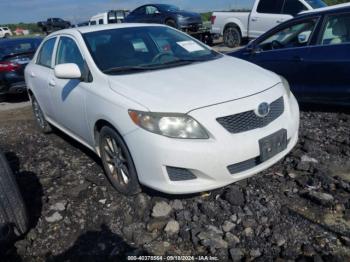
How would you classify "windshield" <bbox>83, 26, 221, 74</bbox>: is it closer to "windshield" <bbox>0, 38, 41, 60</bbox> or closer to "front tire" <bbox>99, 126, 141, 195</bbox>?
"front tire" <bbox>99, 126, 141, 195</bbox>

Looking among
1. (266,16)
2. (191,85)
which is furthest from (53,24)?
(191,85)

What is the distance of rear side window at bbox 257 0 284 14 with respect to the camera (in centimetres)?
1077

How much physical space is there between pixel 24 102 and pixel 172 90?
690 centimetres

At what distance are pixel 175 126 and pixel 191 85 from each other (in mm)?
506

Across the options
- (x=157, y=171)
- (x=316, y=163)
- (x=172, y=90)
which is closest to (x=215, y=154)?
(x=157, y=171)

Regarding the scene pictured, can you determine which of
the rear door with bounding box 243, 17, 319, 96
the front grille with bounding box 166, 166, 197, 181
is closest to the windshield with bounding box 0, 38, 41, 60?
the rear door with bounding box 243, 17, 319, 96

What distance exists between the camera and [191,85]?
318cm

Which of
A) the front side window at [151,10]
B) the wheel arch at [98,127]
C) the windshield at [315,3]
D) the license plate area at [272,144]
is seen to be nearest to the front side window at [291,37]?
the license plate area at [272,144]

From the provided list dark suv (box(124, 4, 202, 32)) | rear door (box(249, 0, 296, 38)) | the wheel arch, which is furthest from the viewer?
dark suv (box(124, 4, 202, 32))

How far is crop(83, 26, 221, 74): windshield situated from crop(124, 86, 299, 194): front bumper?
986 mm

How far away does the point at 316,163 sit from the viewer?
3814 millimetres

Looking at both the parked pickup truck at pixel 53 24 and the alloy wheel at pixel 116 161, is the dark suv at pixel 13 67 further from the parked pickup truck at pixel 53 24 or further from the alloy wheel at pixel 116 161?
the parked pickup truck at pixel 53 24

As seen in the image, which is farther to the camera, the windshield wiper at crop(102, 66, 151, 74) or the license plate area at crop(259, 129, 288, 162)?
the windshield wiper at crop(102, 66, 151, 74)

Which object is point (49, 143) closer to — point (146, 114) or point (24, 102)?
point (146, 114)
